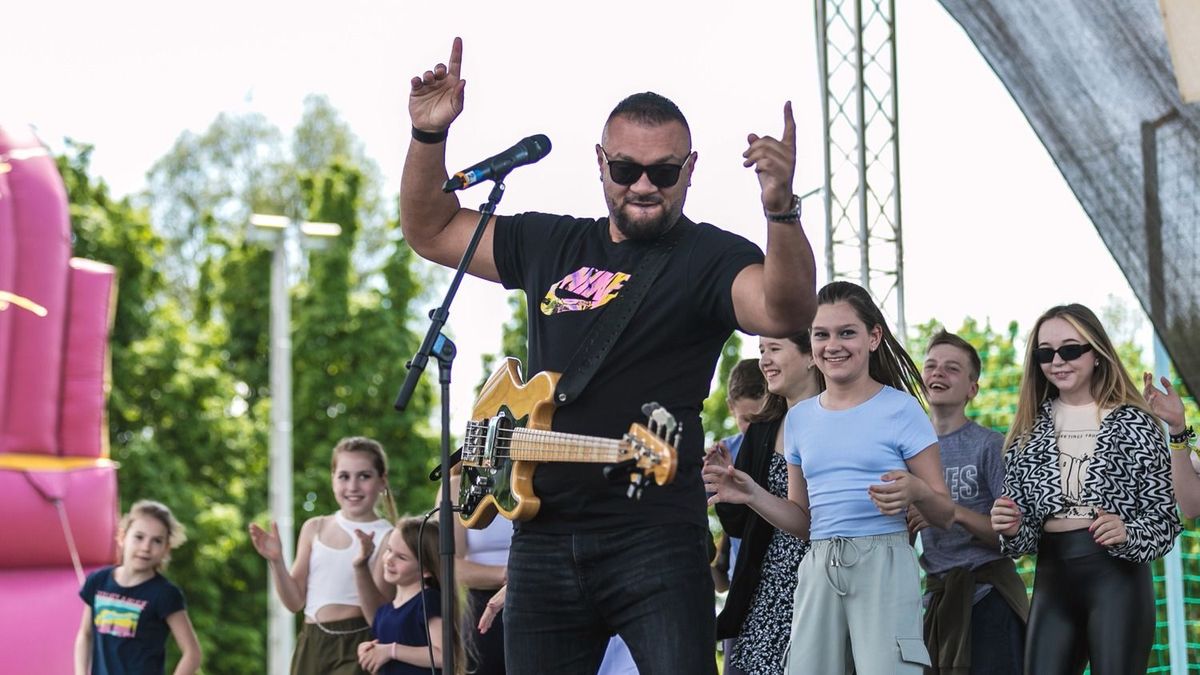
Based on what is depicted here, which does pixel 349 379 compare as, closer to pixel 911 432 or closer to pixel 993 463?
pixel 993 463

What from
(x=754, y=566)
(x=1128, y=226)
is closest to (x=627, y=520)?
(x=754, y=566)

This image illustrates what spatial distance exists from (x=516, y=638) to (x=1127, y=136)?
2.75m

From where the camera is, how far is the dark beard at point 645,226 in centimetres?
321

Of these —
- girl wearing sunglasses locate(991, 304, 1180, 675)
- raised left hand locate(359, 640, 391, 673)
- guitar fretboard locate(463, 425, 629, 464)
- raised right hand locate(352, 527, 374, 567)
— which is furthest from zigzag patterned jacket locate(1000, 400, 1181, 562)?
raised right hand locate(352, 527, 374, 567)

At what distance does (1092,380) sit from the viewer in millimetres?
4535

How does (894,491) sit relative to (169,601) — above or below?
above

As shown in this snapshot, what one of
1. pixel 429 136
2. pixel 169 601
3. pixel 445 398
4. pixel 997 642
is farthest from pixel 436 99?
A: pixel 169 601

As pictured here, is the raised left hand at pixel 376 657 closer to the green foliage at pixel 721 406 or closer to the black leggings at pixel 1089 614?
the black leggings at pixel 1089 614

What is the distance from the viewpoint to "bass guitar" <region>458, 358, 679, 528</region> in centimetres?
284

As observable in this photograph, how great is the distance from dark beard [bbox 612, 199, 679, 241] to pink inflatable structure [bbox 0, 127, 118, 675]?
677cm

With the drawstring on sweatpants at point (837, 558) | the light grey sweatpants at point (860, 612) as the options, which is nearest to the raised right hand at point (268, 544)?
the light grey sweatpants at point (860, 612)

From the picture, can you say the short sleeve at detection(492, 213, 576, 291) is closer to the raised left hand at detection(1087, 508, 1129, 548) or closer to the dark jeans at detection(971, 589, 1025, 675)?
the raised left hand at detection(1087, 508, 1129, 548)

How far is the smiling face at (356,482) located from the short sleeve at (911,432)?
3.08 m

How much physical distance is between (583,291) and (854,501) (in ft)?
4.14
